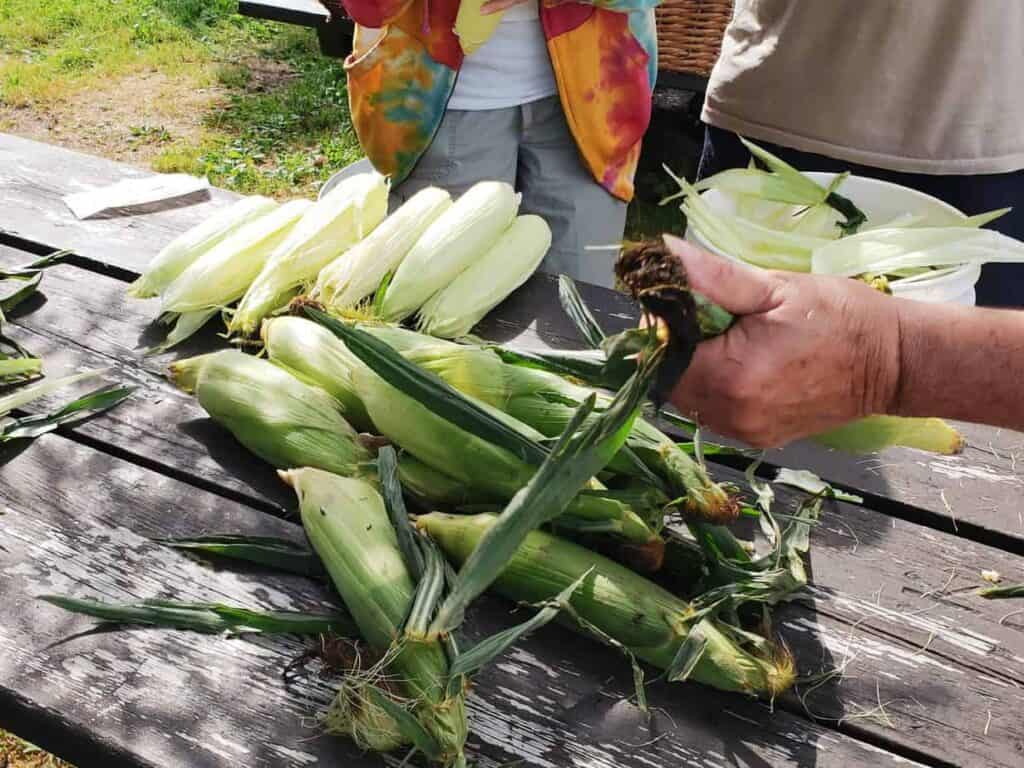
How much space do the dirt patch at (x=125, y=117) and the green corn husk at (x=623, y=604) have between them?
4075 mm

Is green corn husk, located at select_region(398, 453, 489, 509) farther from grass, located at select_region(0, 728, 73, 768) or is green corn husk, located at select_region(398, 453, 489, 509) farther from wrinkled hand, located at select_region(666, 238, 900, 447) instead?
grass, located at select_region(0, 728, 73, 768)

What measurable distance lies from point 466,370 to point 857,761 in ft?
2.16

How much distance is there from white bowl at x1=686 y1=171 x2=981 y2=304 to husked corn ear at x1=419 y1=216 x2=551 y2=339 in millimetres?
364

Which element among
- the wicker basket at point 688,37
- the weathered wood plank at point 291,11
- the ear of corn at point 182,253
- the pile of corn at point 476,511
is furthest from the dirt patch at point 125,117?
the pile of corn at point 476,511

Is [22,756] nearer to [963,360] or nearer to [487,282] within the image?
[487,282]

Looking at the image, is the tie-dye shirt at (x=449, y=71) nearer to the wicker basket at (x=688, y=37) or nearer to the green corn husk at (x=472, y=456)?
the green corn husk at (x=472, y=456)

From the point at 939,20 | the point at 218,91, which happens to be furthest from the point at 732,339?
the point at 218,91

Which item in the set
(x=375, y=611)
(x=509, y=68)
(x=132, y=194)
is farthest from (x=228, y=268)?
(x=509, y=68)

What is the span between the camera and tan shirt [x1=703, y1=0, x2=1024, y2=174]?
1.78 meters

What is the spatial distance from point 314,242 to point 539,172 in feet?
3.05

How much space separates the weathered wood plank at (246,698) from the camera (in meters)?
0.97

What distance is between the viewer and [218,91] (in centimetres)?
534

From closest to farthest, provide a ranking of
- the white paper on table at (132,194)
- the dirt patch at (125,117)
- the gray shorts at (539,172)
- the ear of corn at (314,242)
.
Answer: the ear of corn at (314,242), the white paper on table at (132,194), the gray shorts at (539,172), the dirt patch at (125,117)

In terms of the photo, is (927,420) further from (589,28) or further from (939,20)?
(589,28)
